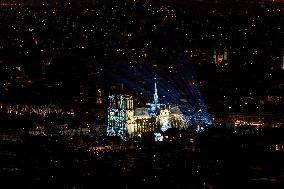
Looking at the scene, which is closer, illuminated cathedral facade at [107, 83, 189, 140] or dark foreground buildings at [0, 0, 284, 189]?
dark foreground buildings at [0, 0, 284, 189]

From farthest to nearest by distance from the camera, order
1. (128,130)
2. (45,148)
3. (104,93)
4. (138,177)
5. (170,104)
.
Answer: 1. (104,93)
2. (170,104)
3. (128,130)
4. (45,148)
5. (138,177)

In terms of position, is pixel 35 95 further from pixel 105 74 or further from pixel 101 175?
pixel 101 175

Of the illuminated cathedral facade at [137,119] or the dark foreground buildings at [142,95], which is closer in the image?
the dark foreground buildings at [142,95]

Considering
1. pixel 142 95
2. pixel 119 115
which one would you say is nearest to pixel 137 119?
pixel 119 115

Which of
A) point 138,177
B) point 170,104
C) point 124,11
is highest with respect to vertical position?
point 124,11

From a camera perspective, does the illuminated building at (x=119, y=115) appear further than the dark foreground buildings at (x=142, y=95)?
Yes

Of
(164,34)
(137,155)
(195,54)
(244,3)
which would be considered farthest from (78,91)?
(137,155)

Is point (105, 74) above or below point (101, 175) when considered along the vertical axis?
above

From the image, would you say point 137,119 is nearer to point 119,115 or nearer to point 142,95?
point 119,115
